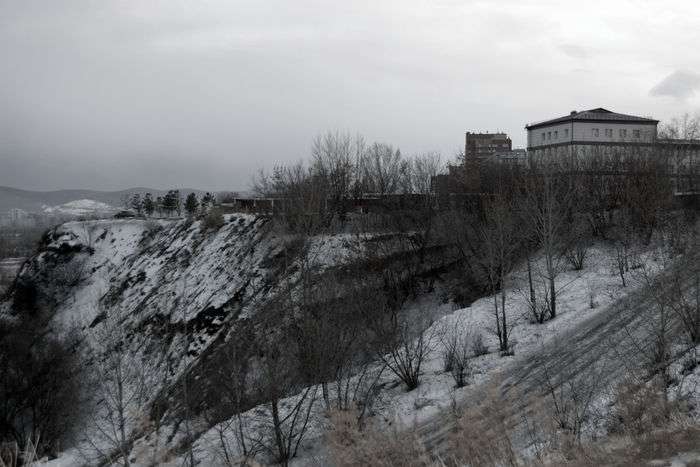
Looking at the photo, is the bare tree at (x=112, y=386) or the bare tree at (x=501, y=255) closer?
the bare tree at (x=501, y=255)

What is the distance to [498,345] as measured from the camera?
20.3 meters

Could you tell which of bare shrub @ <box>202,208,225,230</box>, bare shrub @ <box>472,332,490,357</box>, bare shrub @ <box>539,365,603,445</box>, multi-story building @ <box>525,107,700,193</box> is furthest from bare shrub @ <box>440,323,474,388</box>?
bare shrub @ <box>202,208,225,230</box>

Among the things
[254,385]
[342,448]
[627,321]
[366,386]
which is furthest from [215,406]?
[627,321]

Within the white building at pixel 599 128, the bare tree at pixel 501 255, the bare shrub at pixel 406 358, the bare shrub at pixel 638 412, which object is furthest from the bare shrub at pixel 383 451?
the white building at pixel 599 128

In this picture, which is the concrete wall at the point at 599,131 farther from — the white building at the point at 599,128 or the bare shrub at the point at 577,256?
the bare shrub at the point at 577,256

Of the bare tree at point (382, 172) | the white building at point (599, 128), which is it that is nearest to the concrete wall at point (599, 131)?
the white building at point (599, 128)

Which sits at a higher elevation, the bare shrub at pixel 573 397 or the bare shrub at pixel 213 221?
the bare shrub at pixel 213 221

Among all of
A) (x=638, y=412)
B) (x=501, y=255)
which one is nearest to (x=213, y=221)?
(x=501, y=255)

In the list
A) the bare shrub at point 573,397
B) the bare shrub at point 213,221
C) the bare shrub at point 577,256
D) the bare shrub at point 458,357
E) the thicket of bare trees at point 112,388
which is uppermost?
the bare shrub at point 213,221

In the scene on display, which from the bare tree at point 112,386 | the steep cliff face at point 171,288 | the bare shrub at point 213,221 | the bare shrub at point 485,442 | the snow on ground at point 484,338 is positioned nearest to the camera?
the bare shrub at point 485,442

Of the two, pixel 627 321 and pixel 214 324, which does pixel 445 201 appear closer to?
pixel 214 324

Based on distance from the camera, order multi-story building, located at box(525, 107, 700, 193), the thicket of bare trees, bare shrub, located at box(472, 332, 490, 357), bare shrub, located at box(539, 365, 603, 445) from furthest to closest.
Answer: multi-story building, located at box(525, 107, 700, 193), the thicket of bare trees, bare shrub, located at box(472, 332, 490, 357), bare shrub, located at box(539, 365, 603, 445)

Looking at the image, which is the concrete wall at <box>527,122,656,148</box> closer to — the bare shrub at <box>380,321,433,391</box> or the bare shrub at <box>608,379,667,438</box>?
the bare shrub at <box>380,321,433,391</box>

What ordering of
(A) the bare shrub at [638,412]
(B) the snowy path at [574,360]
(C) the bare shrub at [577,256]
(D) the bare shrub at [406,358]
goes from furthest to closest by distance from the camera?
1. (C) the bare shrub at [577,256]
2. (D) the bare shrub at [406,358]
3. (B) the snowy path at [574,360]
4. (A) the bare shrub at [638,412]
